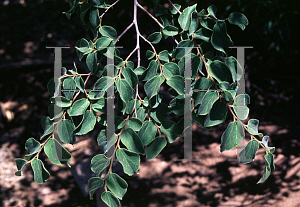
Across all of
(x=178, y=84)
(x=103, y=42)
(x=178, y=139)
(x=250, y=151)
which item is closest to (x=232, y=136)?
(x=250, y=151)

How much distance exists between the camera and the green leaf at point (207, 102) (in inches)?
23.5

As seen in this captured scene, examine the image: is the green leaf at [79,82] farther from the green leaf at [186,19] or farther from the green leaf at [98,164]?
the green leaf at [186,19]

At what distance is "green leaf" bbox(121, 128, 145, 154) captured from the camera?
64 cm

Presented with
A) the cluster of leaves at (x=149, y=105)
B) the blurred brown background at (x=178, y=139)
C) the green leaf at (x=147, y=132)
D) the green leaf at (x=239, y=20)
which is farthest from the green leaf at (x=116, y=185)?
the blurred brown background at (x=178, y=139)

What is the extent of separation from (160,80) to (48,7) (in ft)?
11.7

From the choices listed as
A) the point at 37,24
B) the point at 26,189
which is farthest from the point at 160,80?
the point at 37,24

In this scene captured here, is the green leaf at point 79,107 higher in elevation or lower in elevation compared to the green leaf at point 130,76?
lower

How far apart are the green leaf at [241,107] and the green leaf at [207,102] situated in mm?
58

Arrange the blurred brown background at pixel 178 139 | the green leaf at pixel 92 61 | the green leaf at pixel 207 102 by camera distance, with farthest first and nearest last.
→ the blurred brown background at pixel 178 139 → the green leaf at pixel 92 61 → the green leaf at pixel 207 102

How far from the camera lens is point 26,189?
2.37m

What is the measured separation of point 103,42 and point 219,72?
0.28 meters

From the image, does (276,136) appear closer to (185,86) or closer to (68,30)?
(185,86)

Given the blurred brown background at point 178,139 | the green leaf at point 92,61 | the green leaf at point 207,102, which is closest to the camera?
the green leaf at point 207,102

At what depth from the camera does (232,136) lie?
2.03 feet
